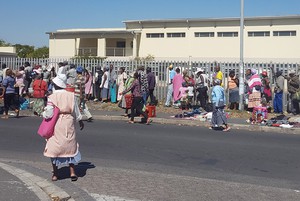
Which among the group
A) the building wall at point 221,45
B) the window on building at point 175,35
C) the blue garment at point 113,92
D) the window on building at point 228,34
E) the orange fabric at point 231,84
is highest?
the window on building at point 175,35

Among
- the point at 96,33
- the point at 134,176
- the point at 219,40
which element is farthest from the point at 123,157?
the point at 96,33

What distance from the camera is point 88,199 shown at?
6.22m

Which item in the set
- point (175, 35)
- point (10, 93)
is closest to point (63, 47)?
point (175, 35)

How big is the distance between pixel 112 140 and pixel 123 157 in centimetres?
219

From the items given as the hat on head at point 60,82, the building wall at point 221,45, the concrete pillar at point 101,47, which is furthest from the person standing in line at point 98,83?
the concrete pillar at point 101,47

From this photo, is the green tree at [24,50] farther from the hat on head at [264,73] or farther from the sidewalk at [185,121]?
the hat on head at [264,73]

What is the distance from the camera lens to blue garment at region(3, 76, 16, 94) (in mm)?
15827

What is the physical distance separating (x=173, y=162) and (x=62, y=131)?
284cm

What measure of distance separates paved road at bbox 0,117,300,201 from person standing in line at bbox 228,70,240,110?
4.48m

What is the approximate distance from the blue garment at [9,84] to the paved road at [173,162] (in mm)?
2061

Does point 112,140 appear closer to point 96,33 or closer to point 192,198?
point 192,198

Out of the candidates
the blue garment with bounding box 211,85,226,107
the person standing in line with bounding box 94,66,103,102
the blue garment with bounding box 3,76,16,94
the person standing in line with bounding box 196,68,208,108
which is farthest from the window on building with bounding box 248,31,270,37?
the blue garment with bounding box 3,76,16,94

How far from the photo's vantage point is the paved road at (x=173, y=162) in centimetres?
684

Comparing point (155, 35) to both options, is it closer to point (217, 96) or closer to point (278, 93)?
point (278, 93)
